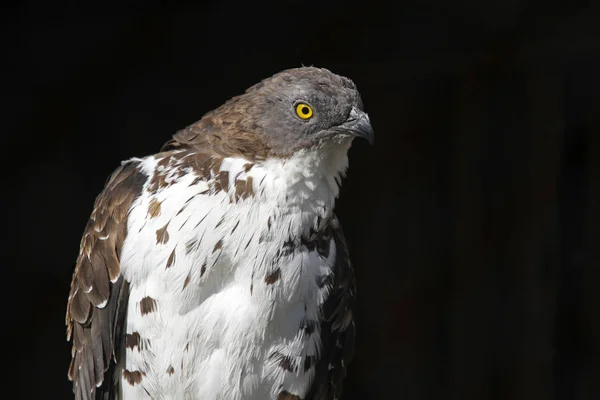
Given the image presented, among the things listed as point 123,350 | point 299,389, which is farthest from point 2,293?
point 299,389

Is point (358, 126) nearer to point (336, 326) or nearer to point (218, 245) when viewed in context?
point (218, 245)

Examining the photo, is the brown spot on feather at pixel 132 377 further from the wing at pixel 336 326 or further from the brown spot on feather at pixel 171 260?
the wing at pixel 336 326

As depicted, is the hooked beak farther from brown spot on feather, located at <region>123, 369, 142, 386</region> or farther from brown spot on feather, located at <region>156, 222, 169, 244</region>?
brown spot on feather, located at <region>123, 369, 142, 386</region>

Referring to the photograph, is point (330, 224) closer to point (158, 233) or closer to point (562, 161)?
point (158, 233)

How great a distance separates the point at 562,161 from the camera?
562 cm

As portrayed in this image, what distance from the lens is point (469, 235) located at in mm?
5844

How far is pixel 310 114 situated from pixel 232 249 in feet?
1.93

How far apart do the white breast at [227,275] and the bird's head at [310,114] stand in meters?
0.08

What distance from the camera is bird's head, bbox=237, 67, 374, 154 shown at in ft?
12.6

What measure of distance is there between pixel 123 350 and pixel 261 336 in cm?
59

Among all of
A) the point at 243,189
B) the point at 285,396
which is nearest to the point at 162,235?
the point at 243,189

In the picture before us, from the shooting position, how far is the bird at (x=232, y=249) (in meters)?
3.80

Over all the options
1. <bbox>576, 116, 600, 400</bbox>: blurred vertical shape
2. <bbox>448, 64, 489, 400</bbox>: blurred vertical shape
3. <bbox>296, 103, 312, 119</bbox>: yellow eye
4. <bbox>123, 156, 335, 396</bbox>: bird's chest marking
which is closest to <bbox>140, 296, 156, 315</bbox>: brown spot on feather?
<bbox>123, 156, 335, 396</bbox>: bird's chest marking

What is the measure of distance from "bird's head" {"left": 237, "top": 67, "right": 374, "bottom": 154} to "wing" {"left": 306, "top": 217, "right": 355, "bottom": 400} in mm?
415
